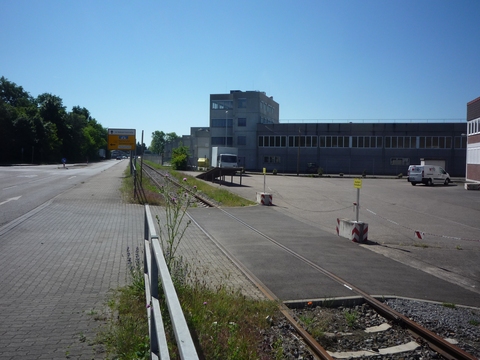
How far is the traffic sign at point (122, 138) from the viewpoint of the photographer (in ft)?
93.5

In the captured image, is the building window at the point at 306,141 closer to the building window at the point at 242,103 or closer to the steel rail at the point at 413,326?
the building window at the point at 242,103

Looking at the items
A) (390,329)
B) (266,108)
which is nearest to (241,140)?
(266,108)

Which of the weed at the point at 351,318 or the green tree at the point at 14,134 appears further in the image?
the green tree at the point at 14,134

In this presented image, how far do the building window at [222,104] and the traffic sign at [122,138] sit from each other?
191ft

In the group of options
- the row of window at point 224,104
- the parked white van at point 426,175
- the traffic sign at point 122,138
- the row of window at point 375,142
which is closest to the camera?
the traffic sign at point 122,138

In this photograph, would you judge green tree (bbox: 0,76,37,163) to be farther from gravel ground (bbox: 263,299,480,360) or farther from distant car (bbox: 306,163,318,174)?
gravel ground (bbox: 263,299,480,360)

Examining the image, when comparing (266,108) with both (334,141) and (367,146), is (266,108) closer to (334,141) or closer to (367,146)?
A: (334,141)

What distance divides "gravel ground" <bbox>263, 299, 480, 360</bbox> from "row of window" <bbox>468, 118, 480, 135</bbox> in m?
43.5

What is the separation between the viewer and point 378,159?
78.0 meters

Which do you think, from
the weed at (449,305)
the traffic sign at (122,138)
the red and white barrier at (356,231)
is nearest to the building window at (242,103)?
the traffic sign at (122,138)

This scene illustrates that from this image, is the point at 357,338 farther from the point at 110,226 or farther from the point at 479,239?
the point at 479,239

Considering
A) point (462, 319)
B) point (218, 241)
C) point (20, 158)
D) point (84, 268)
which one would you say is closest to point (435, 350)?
point (462, 319)

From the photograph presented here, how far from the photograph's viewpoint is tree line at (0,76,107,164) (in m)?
83.5

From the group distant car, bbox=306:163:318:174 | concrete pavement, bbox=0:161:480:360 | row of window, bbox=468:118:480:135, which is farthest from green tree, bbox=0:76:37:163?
concrete pavement, bbox=0:161:480:360
